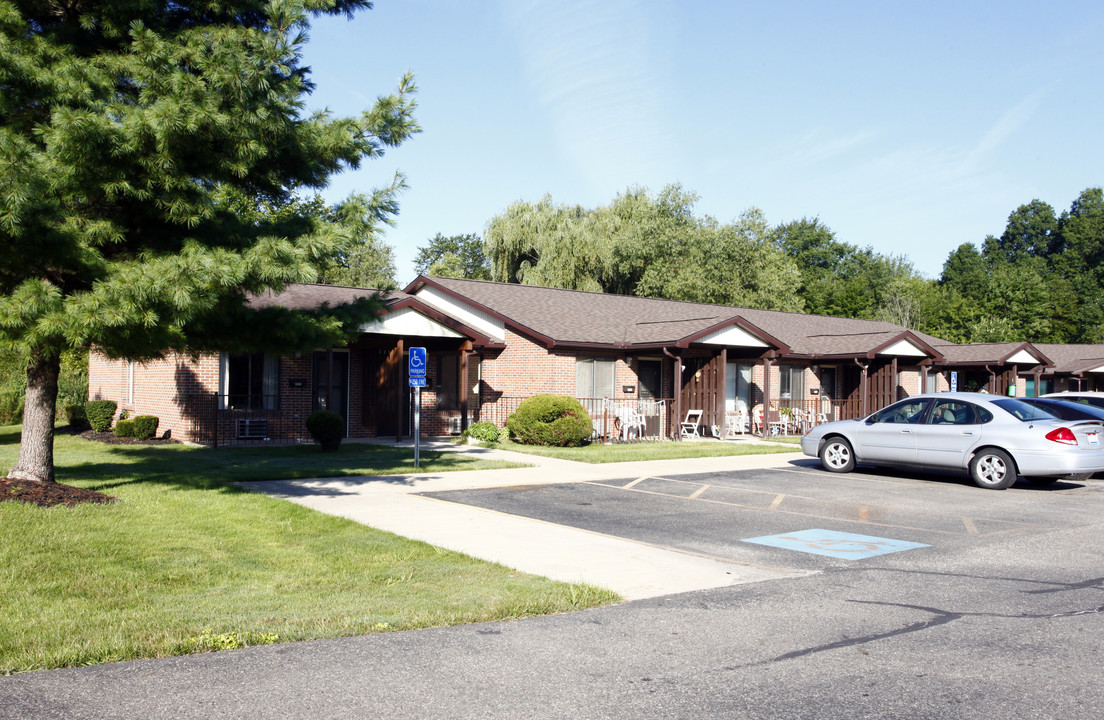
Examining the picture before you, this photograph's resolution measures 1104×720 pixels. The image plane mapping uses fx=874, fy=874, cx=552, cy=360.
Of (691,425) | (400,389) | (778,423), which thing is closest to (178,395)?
(400,389)

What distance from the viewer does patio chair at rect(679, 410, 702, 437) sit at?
24688mm

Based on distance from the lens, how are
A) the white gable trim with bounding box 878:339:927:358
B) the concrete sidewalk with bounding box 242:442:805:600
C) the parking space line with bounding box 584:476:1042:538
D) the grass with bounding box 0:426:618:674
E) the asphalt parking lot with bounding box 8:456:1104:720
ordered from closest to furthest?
the asphalt parking lot with bounding box 8:456:1104:720
the grass with bounding box 0:426:618:674
the concrete sidewalk with bounding box 242:442:805:600
the parking space line with bounding box 584:476:1042:538
the white gable trim with bounding box 878:339:927:358

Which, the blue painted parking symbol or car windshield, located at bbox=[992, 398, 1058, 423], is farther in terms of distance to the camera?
car windshield, located at bbox=[992, 398, 1058, 423]

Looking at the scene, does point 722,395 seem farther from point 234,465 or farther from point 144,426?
point 144,426

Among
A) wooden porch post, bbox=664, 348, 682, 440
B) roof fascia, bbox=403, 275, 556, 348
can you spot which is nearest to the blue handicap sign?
roof fascia, bbox=403, 275, 556, 348

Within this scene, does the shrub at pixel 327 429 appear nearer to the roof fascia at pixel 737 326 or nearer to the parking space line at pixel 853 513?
the parking space line at pixel 853 513

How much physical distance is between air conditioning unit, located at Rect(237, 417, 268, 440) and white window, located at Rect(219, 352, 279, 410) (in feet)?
0.97

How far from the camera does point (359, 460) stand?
17.2 metres

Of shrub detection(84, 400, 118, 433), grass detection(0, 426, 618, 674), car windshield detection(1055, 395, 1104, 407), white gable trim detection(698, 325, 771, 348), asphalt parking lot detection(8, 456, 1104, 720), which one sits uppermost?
white gable trim detection(698, 325, 771, 348)

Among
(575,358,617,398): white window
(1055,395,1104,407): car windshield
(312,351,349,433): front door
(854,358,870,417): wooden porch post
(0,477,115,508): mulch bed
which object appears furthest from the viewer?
(854,358,870,417): wooden porch post

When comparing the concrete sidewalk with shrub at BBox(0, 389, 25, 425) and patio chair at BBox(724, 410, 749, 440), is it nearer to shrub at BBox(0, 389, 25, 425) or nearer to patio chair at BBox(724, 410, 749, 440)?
patio chair at BBox(724, 410, 749, 440)

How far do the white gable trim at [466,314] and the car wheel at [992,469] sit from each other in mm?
13308

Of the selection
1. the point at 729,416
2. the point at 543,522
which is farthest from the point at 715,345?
the point at 543,522

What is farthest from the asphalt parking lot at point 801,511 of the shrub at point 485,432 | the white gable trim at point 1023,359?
the white gable trim at point 1023,359
